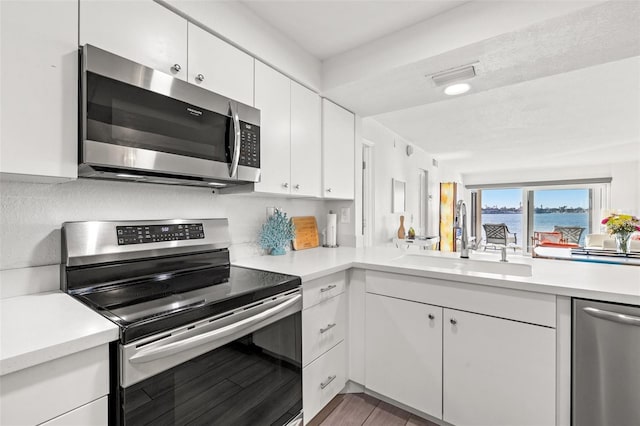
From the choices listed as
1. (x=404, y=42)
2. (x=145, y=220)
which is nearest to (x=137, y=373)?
(x=145, y=220)

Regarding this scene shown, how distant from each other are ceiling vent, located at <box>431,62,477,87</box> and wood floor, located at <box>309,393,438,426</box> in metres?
2.05

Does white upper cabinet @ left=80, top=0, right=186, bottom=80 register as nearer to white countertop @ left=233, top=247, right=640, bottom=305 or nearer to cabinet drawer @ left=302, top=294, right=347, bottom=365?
white countertop @ left=233, top=247, right=640, bottom=305

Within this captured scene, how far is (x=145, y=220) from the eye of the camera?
56.3 inches

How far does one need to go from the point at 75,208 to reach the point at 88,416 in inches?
33.5

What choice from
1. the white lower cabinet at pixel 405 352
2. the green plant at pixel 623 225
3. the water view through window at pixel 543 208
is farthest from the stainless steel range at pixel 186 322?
the water view through window at pixel 543 208

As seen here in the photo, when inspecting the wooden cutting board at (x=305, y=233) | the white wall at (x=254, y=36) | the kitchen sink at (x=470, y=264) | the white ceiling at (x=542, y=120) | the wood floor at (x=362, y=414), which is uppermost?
the white ceiling at (x=542, y=120)

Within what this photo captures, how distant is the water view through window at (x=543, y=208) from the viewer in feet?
23.6

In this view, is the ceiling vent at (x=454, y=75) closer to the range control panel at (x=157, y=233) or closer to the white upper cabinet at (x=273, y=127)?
the white upper cabinet at (x=273, y=127)

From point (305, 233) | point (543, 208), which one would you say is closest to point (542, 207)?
point (543, 208)

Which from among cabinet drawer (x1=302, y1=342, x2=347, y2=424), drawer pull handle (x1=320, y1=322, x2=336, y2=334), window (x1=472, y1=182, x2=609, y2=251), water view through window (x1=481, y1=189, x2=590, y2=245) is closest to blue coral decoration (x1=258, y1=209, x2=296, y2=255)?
drawer pull handle (x1=320, y1=322, x2=336, y2=334)

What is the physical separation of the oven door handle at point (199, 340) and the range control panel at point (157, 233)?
64cm

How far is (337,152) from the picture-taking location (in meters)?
2.36

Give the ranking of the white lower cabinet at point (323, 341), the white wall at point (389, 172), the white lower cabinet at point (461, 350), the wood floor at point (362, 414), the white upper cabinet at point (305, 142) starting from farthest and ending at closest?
the white wall at point (389, 172) → the white upper cabinet at point (305, 142) → the wood floor at point (362, 414) → the white lower cabinet at point (323, 341) → the white lower cabinet at point (461, 350)

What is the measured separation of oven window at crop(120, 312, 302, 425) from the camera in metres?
0.88
